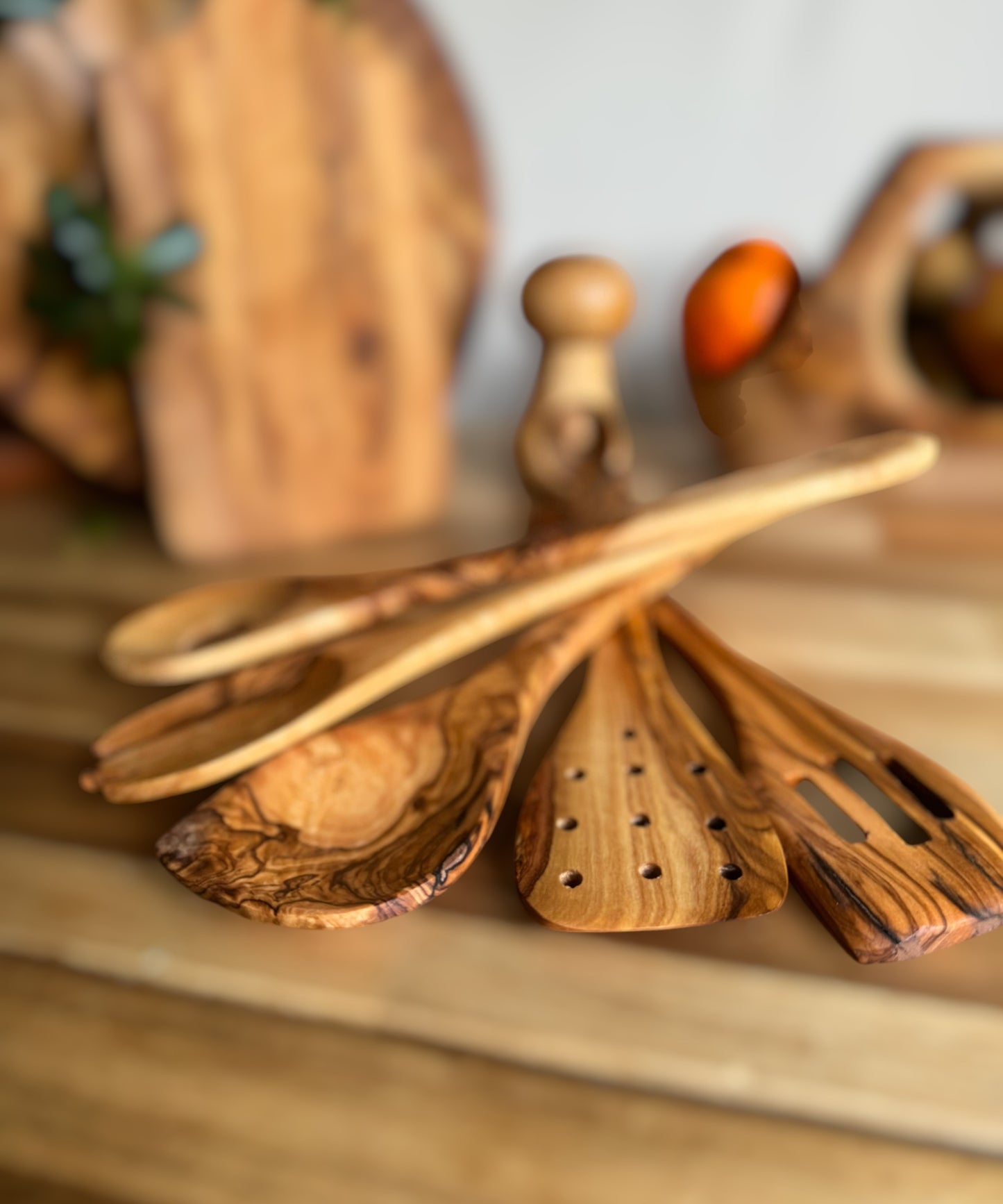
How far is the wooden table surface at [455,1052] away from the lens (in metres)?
0.26

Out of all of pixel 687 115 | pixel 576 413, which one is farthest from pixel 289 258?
pixel 687 115

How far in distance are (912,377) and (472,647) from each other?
421 millimetres

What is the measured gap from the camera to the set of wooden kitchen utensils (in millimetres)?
319

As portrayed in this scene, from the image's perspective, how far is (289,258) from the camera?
635 mm

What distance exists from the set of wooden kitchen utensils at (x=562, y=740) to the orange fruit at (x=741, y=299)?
0.22ft

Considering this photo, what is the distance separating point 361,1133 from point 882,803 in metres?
0.24

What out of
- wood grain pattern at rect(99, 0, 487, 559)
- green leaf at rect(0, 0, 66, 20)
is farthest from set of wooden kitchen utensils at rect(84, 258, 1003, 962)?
green leaf at rect(0, 0, 66, 20)

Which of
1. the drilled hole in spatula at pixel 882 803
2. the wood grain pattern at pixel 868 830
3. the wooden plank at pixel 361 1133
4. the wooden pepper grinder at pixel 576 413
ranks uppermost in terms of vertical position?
the wooden pepper grinder at pixel 576 413

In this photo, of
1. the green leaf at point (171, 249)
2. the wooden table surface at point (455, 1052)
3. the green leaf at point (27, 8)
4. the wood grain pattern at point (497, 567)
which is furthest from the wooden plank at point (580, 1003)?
the green leaf at point (27, 8)

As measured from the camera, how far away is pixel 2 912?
13.6 inches

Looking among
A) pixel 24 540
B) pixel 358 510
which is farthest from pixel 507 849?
pixel 24 540

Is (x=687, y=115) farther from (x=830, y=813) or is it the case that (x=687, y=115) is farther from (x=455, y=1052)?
(x=455, y=1052)

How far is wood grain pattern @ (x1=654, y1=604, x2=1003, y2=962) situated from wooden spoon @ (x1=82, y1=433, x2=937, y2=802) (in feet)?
0.28

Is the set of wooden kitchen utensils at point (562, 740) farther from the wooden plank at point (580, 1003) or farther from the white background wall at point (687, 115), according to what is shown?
the white background wall at point (687, 115)
